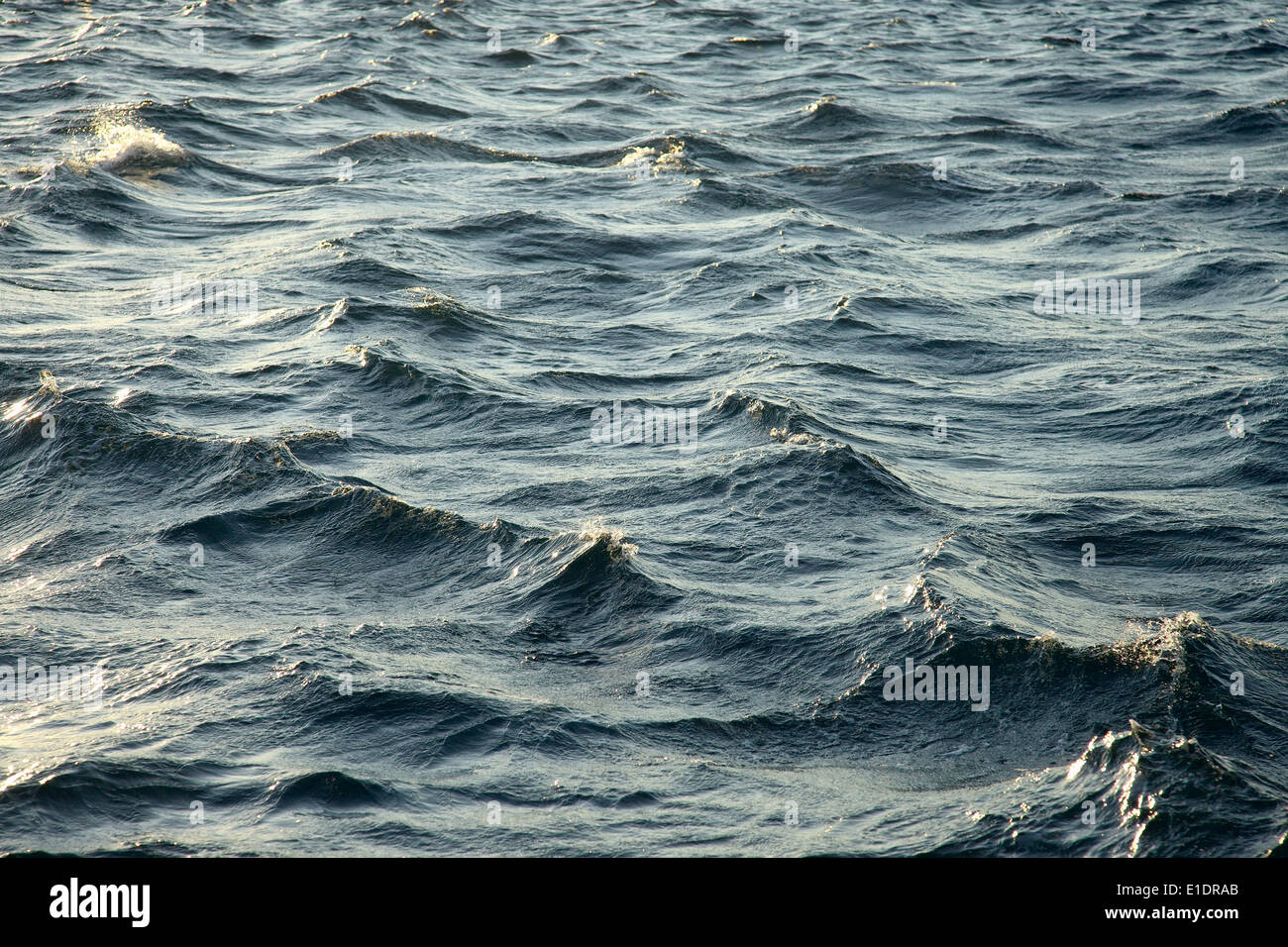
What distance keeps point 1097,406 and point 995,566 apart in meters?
3.56

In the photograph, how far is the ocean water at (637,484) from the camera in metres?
6.87

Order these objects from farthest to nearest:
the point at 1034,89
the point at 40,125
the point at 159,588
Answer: the point at 1034,89
the point at 40,125
the point at 159,588

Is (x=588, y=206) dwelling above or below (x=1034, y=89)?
below

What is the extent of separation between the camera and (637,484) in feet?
34.6

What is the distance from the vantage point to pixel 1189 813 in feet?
20.8

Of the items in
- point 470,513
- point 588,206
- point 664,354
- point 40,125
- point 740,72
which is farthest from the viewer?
point 740,72

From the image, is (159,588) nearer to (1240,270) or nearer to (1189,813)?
(1189,813)

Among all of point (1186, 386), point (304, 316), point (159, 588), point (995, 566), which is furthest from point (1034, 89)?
point (159, 588)

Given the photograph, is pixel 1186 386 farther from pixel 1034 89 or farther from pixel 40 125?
pixel 40 125

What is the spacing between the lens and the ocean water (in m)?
6.87

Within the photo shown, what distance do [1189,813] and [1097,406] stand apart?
20.6 feet
